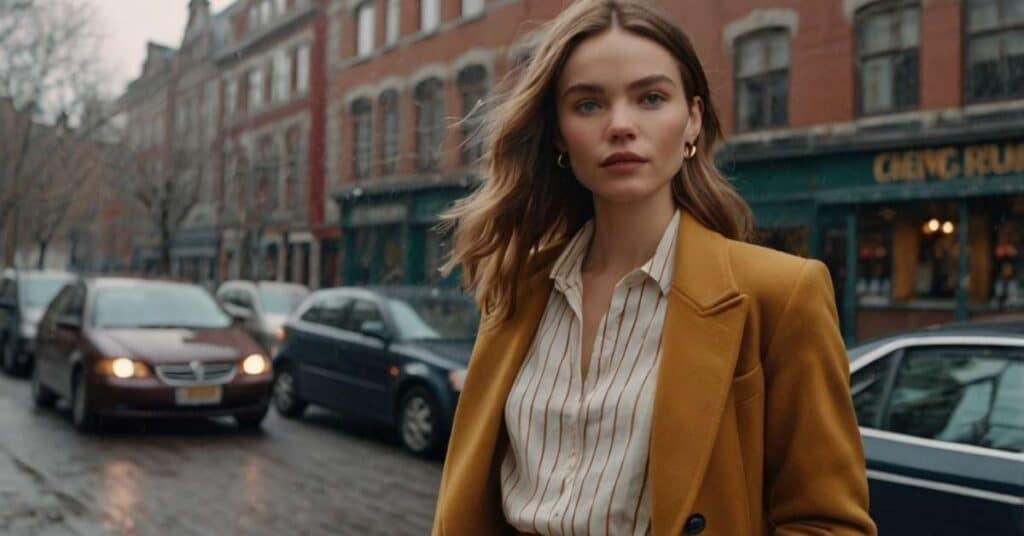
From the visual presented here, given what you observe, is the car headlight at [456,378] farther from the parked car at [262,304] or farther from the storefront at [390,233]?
the storefront at [390,233]

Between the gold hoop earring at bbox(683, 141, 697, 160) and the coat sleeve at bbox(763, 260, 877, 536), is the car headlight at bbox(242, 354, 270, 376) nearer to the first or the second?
the gold hoop earring at bbox(683, 141, 697, 160)

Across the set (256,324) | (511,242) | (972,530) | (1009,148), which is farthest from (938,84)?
(511,242)

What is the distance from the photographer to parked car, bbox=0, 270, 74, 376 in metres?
14.3

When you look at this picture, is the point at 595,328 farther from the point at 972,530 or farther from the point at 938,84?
the point at 938,84

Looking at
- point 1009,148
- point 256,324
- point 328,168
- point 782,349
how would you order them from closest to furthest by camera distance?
point 782,349
point 1009,148
point 256,324
point 328,168

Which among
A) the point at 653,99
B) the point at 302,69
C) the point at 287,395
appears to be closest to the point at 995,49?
the point at 287,395

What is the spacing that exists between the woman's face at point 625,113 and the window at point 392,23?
16.7 meters

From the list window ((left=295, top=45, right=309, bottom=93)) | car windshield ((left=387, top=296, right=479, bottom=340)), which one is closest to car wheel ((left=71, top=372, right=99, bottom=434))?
car windshield ((left=387, top=296, right=479, bottom=340))

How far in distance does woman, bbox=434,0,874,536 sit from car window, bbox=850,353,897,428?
222 centimetres

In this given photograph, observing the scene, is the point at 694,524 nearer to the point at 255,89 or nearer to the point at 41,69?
the point at 41,69

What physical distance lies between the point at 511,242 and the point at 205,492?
5.54 metres

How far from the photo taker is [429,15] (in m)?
16.9

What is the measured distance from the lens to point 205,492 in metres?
6.71

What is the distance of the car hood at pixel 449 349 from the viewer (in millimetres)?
8328
